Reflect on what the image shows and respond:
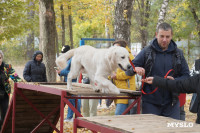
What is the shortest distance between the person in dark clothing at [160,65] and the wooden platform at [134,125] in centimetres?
79

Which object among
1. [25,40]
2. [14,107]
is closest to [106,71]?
[14,107]

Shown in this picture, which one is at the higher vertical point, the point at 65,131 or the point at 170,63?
the point at 170,63

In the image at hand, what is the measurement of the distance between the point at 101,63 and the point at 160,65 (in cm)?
80

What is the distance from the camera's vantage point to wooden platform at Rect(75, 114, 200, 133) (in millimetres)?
2547

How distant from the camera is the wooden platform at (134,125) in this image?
2.55 m

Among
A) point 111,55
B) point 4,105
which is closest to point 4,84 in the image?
point 4,105

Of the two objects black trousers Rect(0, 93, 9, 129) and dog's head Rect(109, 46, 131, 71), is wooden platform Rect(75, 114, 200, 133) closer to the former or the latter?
dog's head Rect(109, 46, 131, 71)

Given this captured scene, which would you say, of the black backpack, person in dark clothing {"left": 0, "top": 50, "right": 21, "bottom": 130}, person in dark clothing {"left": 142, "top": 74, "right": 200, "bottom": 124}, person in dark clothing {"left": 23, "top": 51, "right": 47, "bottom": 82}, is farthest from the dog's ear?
person in dark clothing {"left": 23, "top": 51, "right": 47, "bottom": 82}

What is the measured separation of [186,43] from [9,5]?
47.2ft

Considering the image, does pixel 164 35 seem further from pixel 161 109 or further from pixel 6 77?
pixel 6 77

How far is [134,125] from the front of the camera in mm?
2752

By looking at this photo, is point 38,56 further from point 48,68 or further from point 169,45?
point 169,45

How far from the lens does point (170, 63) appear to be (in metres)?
4.09

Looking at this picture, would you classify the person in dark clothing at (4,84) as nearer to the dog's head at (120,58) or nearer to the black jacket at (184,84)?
the dog's head at (120,58)
